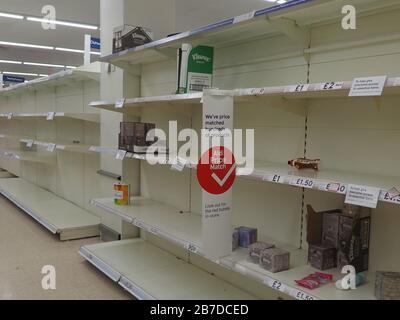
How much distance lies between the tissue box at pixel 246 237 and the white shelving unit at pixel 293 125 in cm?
11

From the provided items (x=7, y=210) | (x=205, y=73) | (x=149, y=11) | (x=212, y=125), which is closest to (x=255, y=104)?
(x=205, y=73)

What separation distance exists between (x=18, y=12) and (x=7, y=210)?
418 centimetres

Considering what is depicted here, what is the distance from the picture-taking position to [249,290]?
8.23 ft

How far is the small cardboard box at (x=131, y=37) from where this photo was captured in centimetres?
312

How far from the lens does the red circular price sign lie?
1.94 metres

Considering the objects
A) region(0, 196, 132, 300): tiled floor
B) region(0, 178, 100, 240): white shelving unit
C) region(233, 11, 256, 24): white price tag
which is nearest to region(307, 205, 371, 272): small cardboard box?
region(233, 11, 256, 24): white price tag

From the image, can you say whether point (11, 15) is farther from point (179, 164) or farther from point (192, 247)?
point (192, 247)

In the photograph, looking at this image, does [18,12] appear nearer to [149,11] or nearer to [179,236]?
[149,11]

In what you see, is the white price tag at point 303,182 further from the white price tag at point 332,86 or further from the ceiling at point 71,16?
the ceiling at point 71,16

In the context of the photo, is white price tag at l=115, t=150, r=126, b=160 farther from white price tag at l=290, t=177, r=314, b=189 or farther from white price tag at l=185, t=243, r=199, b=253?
white price tag at l=290, t=177, r=314, b=189

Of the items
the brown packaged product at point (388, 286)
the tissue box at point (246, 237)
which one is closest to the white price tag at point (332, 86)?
the brown packaged product at point (388, 286)

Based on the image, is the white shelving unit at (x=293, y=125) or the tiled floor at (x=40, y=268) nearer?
the white shelving unit at (x=293, y=125)
